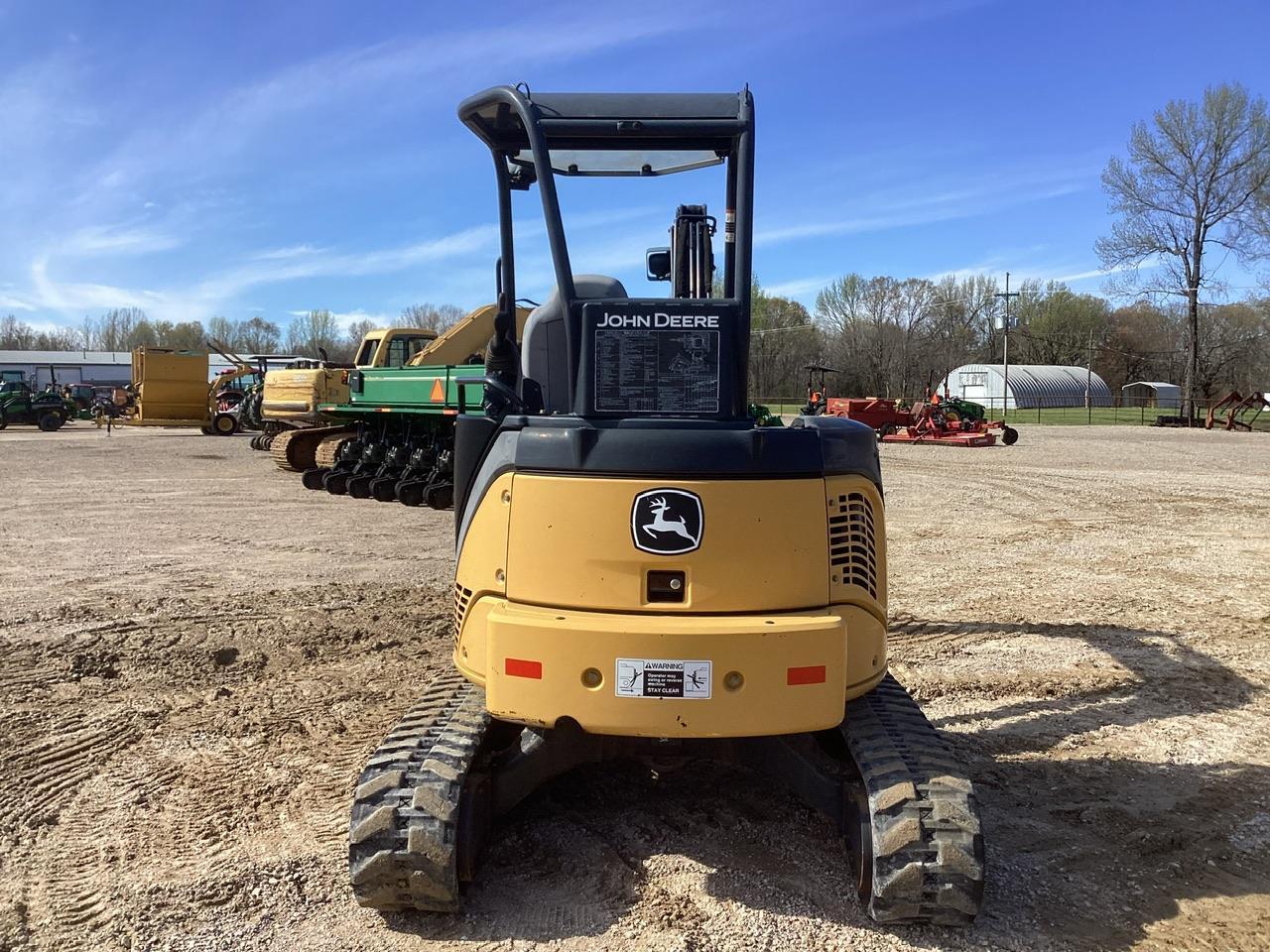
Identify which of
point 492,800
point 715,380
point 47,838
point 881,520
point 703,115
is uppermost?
point 703,115

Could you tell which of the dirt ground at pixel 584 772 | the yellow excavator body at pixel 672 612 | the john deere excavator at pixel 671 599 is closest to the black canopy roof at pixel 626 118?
the john deere excavator at pixel 671 599

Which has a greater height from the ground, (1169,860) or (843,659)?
(843,659)

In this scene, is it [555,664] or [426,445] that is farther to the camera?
[426,445]

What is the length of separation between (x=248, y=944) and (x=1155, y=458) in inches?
876

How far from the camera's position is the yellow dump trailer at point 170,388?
1241 inches

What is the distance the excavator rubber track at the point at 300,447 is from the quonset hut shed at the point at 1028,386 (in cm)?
5281

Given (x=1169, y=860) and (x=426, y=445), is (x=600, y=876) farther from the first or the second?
(x=426, y=445)

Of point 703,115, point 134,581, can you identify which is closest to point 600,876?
point 703,115

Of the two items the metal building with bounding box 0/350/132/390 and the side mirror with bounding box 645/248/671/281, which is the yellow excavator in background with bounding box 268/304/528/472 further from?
the metal building with bounding box 0/350/132/390

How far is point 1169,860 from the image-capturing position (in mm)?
3549

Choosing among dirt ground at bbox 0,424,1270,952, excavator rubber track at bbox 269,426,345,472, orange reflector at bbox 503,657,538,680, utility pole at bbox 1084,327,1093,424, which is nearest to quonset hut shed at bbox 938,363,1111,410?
utility pole at bbox 1084,327,1093,424

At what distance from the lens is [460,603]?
341 cm

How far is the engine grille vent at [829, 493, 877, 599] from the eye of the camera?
124 inches

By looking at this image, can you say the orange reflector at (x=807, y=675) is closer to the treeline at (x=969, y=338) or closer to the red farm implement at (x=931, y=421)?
the red farm implement at (x=931, y=421)
